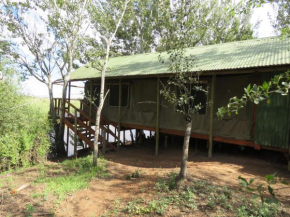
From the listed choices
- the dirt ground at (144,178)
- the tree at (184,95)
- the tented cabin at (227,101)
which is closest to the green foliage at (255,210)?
the dirt ground at (144,178)

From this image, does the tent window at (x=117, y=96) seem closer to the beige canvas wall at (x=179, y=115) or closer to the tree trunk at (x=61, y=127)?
the beige canvas wall at (x=179, y=115)

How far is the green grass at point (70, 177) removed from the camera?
5.11 metres

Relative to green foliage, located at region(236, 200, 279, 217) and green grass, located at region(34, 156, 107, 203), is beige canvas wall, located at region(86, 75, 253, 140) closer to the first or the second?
green grass, located at region(34, 156, 107, 203)

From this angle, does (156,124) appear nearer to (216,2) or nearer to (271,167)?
(271,167)

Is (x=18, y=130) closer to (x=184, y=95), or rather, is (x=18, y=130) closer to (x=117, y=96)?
(x=117, y=96)

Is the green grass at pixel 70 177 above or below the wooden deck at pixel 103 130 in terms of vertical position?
below

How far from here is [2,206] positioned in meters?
4.55

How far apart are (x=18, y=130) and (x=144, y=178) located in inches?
229

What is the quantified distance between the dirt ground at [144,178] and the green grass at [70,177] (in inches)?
9.8

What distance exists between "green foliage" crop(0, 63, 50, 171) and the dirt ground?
5.20 ft

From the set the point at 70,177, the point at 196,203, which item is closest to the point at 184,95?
the point at 196,203

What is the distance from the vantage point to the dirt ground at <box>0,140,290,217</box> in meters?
4.42

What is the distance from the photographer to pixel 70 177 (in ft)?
19.8

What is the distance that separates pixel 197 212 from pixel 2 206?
4.34m
